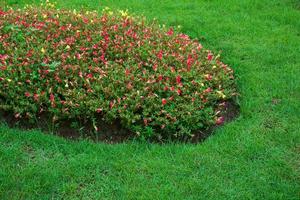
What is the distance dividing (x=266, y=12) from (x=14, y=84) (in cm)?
473

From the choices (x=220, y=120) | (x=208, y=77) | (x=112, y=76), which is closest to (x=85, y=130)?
(x=112, y=76)

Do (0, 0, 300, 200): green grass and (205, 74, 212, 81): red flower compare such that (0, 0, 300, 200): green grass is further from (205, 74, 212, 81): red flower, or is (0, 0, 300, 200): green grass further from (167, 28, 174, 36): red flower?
(167, 28, 174, 36): red flower

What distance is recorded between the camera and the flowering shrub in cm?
531

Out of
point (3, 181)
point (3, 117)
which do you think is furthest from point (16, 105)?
point (3, 181)

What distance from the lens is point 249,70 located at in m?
6.47

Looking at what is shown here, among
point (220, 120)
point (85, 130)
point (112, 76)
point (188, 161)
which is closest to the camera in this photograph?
point (188, 161)

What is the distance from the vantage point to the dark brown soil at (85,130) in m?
5.21

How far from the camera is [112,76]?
18.6ft

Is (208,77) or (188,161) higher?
(208,77)

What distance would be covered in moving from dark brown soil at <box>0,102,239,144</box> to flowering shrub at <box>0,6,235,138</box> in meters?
0.07

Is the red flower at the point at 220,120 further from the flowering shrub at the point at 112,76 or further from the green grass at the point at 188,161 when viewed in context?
the green grass at the point at 188,161

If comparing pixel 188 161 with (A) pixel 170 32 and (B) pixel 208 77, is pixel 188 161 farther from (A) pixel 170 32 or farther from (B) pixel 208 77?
(A) pixel 170 32

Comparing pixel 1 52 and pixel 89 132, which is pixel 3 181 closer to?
pixel 89 132

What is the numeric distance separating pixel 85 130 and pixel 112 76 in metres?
0.78
